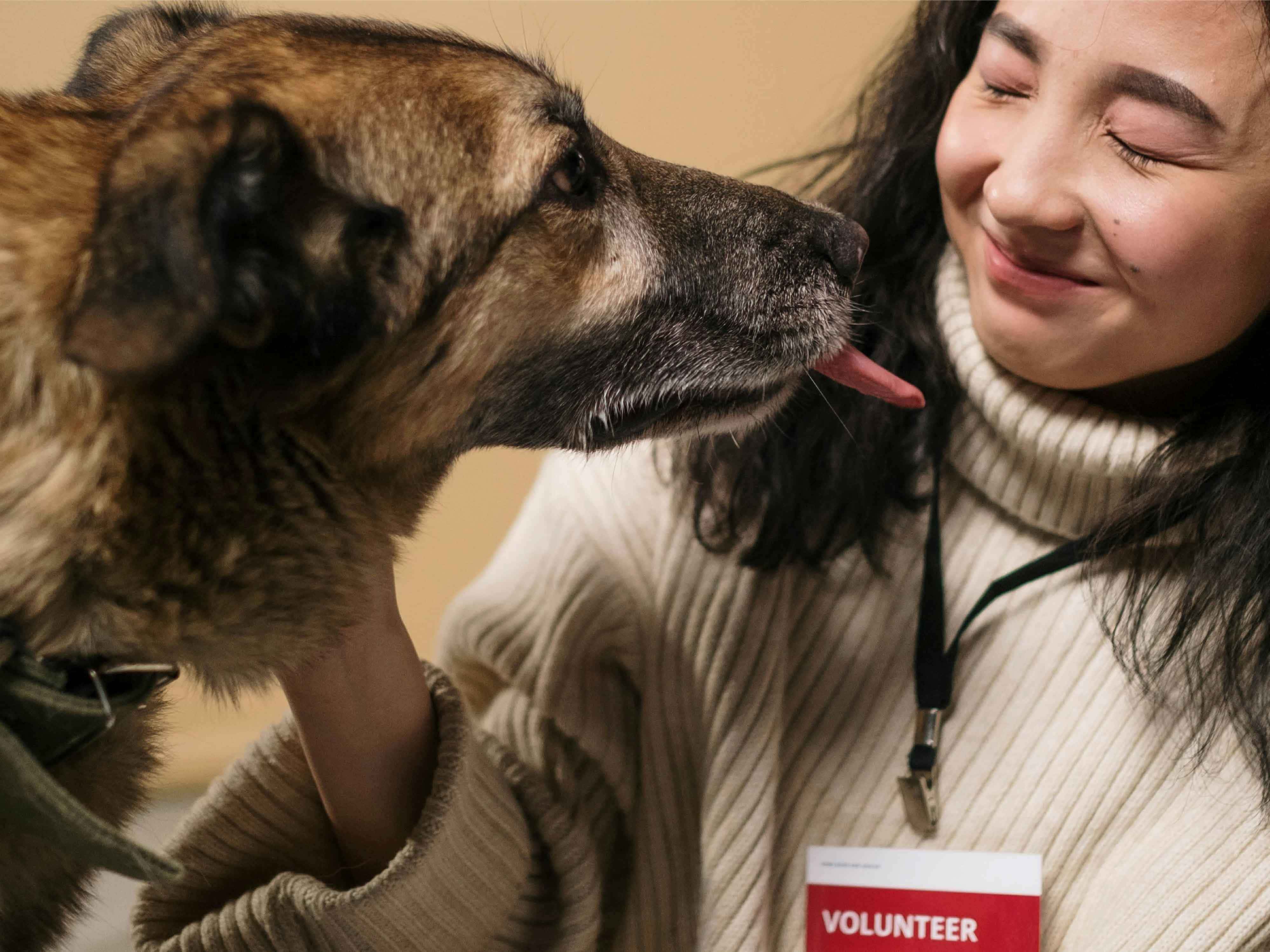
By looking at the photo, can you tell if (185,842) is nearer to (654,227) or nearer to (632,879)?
(632,879)

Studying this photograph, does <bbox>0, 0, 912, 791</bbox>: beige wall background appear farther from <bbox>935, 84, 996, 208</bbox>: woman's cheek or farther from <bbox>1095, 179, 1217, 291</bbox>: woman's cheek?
<bbox>1095, 179, 1217, 291</bbox>: woman's cheek

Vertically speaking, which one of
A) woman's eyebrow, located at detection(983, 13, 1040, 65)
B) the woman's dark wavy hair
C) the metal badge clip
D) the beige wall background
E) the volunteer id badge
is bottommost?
the volunteer id badge

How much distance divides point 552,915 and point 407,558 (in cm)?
46

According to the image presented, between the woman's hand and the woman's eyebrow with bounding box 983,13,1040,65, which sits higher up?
the woman's eyebrow with bounding box 983,13,1040,65

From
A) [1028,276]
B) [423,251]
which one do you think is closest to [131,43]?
[423,251]

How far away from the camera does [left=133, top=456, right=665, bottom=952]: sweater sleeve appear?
1037mm

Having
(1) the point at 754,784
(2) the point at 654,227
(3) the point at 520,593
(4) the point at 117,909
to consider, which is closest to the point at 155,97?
(2) the point at 654,227

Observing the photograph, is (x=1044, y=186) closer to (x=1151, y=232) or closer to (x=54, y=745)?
(x=1151, y=232)

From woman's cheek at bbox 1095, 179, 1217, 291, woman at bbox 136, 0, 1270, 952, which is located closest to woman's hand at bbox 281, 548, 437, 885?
woman at bbox 136, 0, 1270, 952

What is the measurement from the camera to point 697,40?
1717 millimetres

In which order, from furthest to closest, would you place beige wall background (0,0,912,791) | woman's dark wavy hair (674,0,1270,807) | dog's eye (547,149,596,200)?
beige wall background (0,0,912,791)
woman's dark wavy hair (674,0,1270,807)
dog's eye (547,149,596,200)

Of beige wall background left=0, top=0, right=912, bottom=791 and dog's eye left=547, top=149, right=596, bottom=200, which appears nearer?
dog's eye left=547, top=149, right=596, bottom=200

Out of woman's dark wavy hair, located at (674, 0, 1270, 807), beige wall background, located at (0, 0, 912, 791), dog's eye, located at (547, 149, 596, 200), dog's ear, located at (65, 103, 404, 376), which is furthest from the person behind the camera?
beige wall background, located at (0, 0, 912, 791)

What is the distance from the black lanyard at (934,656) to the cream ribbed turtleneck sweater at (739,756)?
0.07 ft
